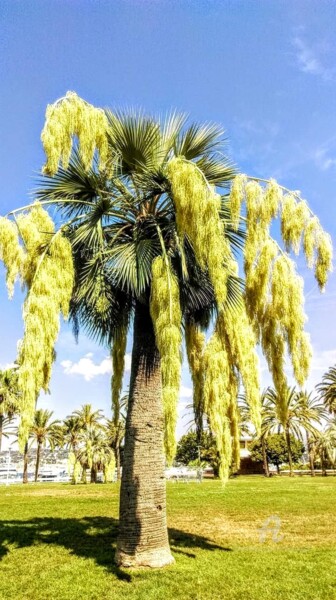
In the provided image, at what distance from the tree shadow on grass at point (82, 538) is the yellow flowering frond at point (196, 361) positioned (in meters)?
3.18

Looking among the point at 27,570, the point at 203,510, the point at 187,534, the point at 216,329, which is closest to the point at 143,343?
the point at 216,329

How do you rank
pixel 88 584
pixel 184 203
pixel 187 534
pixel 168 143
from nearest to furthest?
pixel 184 203 → pixel 88 584 → pixel 168 143 → pixel 187 534

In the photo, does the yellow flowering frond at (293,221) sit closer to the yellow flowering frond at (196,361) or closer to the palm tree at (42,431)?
the yellow flowering frond at (196,361)

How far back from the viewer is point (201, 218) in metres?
5.77

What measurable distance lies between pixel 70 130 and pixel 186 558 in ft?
28.1

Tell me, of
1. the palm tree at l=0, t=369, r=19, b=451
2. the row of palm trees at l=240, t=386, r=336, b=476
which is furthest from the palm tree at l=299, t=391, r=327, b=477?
the palm tree at l=0, t=369, r=19, b=451

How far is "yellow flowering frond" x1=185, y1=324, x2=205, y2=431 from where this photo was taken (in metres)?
9.79

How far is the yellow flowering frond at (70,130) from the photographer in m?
6.48

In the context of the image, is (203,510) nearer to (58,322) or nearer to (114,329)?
(114,329)

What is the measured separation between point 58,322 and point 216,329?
317 centimetres

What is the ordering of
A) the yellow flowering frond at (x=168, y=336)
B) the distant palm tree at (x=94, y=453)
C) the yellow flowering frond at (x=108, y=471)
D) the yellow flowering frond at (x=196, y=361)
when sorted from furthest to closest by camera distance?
1. the distant palm tree at (x=94, y=453)
2. the yellow flowering frond at (x=108, y=471)
3. the yellow flowering frond at (x=196, y=361)
4. the yellow flowering frond at (x=168, y=336)

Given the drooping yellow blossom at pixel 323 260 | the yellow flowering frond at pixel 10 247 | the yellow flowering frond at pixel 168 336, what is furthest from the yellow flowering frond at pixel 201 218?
the yellow flowering frond at pixel 10 247

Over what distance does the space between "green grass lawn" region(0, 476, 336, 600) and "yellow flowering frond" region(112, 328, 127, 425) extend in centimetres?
336

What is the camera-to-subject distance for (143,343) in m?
9.20
